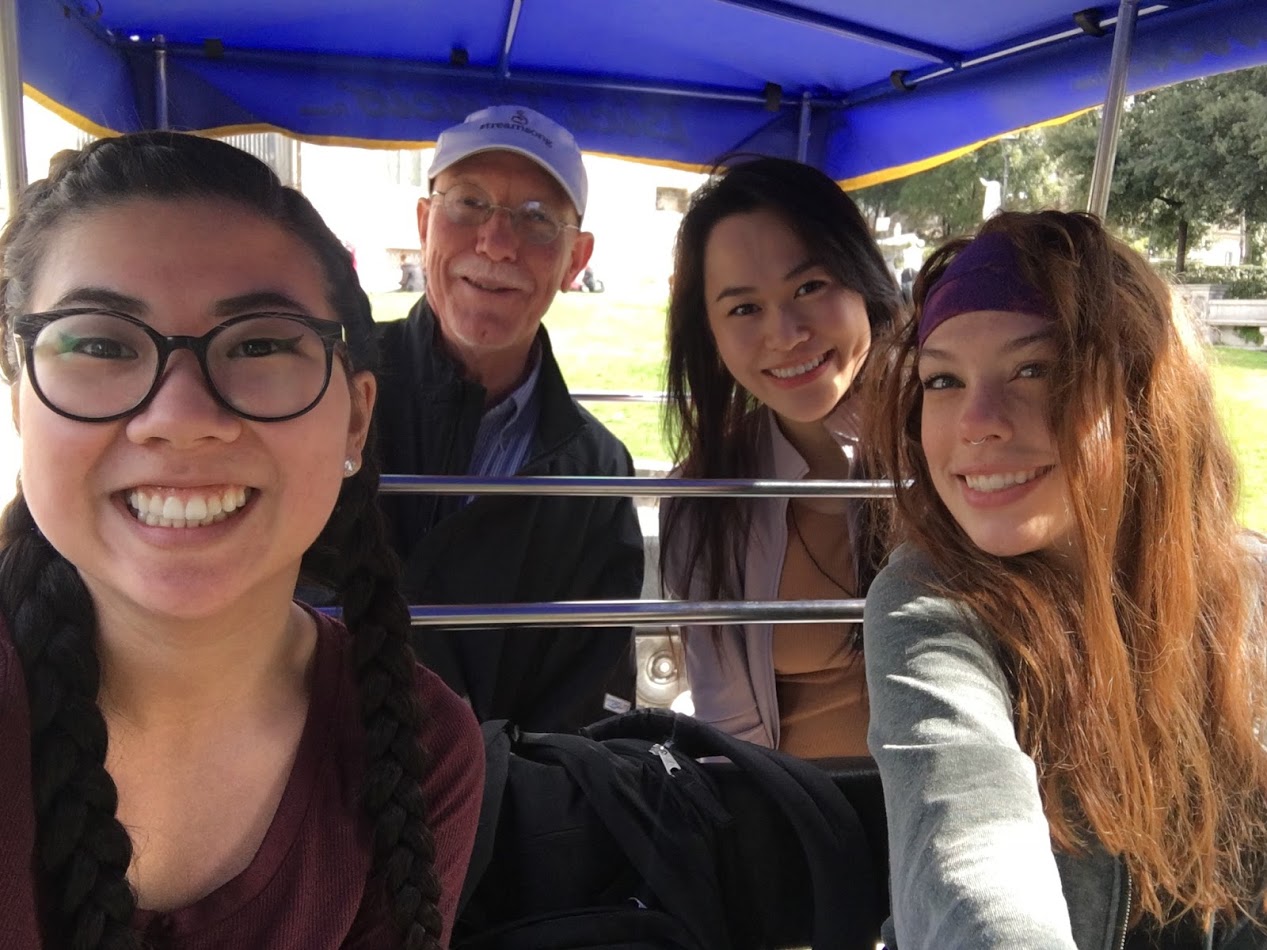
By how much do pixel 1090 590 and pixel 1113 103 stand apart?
61.0 inches

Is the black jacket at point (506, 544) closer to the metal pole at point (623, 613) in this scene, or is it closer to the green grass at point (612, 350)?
the metal pole at point (623, 613)

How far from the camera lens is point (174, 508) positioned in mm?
1054

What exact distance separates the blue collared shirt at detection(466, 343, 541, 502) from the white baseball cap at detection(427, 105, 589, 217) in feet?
1.55

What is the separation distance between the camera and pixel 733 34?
2.97 meters

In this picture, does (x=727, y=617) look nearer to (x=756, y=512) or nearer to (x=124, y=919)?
(x=756, y=512)

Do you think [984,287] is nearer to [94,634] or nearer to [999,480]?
[999,480]

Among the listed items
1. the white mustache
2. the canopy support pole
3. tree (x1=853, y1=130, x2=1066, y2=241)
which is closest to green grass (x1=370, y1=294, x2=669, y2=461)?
tree (x1=853, y1=130, x2=1066, y2=241)

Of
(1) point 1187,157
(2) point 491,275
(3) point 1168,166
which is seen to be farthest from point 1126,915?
(1) point 1187,157

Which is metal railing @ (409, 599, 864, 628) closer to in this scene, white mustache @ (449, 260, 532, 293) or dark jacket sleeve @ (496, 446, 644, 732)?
dark jacket sleeve @ (496, 446, 644, 732)

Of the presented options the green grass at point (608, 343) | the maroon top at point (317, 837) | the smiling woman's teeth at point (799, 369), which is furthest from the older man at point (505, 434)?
the green grass at point (608, 343)

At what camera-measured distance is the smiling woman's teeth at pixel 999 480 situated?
53.3 inches

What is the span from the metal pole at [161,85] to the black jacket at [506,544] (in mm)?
1149

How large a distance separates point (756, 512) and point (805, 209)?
656mm

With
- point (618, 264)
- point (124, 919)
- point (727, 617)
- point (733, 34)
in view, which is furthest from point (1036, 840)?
point (618, 264)
